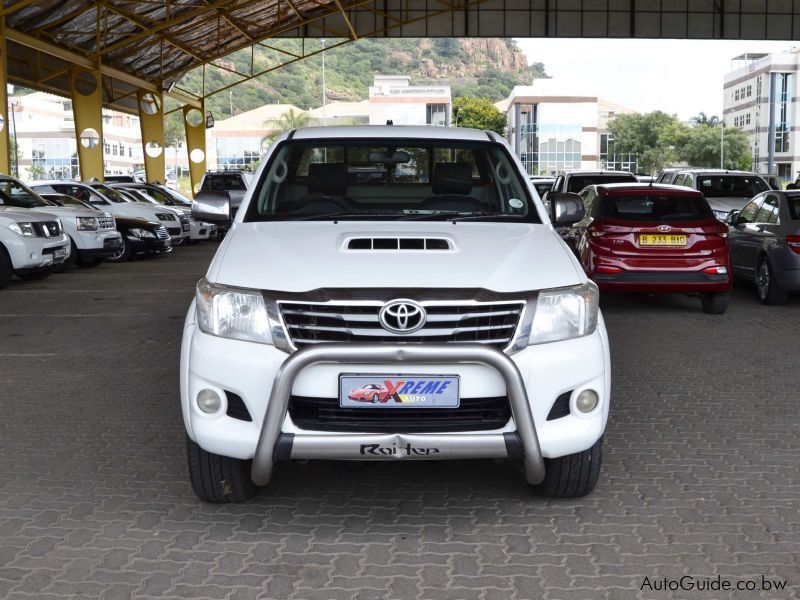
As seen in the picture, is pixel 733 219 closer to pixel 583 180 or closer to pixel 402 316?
pixel 583 180

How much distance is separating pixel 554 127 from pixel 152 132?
77.1m

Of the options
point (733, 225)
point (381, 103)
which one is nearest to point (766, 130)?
point (381, 103)

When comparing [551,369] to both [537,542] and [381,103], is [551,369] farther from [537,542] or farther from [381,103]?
[381,103]

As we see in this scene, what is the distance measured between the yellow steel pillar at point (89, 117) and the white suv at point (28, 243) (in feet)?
48.0

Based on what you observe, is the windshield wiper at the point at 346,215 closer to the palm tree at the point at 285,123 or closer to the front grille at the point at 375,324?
the front grille at the point at 375,324

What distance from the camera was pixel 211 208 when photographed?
6.02 meters

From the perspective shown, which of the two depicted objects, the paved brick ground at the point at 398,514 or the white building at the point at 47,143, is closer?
the paved brick ground at the point at 398,514

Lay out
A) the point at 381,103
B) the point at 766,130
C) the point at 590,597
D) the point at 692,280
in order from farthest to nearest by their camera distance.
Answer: the point at 381,103 < the point at 766,130 < the point at 692,280 < the point at 590,597

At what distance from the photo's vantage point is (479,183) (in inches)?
238

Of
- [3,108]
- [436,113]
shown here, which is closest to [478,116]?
[436,113]

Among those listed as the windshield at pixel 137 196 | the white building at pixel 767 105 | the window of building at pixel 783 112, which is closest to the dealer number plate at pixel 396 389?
the windshield at pixel 137 196

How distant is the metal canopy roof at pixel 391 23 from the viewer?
29.7 m

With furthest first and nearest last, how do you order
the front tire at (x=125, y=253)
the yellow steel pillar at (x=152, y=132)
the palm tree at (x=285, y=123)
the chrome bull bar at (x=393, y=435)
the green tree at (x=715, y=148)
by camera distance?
the green tree at (x=715, y=148), the palm tree at (x=285, y=123), the yellow steel pillar at (x=152, y=132), the front tire at (x=125, y=253), the chrome bull bar at (x=393, y=435)

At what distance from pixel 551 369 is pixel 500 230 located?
44.2 inches
